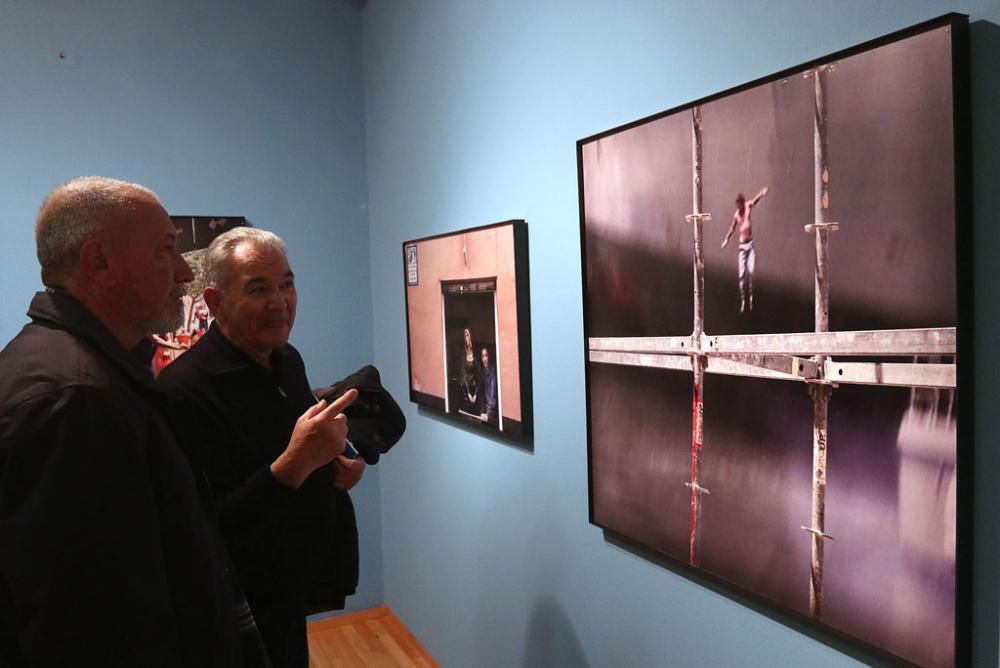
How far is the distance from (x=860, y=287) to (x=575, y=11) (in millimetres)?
1106

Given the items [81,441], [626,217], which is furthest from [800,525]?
[81,441]

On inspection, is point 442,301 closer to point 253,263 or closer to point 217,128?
point 253,263

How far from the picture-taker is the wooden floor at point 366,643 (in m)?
3.21

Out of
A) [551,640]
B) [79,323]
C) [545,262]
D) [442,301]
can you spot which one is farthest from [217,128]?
[551,640]

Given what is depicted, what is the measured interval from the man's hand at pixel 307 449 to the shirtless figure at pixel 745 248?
0.88 metres

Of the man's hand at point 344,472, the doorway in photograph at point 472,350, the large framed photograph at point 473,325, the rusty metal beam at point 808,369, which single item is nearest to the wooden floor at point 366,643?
the large framed photograph at point 473,325

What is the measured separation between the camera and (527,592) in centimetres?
233

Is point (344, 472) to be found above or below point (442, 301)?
below

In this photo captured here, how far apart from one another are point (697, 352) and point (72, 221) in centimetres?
115

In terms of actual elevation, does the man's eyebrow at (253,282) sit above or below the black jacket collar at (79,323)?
above

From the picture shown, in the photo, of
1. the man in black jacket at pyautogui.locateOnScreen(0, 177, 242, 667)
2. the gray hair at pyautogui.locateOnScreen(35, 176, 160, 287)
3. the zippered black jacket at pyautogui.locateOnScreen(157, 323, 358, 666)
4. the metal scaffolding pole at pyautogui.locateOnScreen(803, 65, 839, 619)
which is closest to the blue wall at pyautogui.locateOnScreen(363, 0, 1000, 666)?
the metal scaffolding pole at pyautogui.locateOnScreen(803, 65, 839, 619)

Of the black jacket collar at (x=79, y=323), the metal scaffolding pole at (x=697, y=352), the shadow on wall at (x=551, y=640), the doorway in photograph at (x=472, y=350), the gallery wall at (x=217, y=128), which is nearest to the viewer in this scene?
the black jacket collar at (x=79, y=323)

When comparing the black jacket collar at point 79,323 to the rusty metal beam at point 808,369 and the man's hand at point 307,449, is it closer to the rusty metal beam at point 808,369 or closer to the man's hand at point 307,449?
→ the man's hand at point 307,449

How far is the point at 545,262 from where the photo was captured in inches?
83.0
